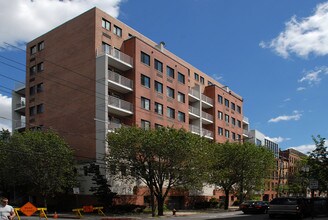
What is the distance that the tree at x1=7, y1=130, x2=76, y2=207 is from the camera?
3984 centimetres

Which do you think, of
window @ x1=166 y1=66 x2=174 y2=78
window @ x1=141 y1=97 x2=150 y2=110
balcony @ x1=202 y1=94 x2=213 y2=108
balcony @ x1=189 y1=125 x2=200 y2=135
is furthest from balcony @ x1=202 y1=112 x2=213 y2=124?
window @ x1=141 y1=97 x2=150 y2=110

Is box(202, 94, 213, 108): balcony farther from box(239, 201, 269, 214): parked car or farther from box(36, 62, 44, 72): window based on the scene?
box(239, 201, 269, 214): parked car

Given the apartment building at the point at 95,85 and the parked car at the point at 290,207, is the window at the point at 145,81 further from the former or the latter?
the parked car at the point at 290,207

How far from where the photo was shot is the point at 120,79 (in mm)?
46750

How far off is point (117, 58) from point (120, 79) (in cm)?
232

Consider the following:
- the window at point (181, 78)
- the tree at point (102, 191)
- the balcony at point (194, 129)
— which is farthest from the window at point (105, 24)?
the balcony at point (194, 129)

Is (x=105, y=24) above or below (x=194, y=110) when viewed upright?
above

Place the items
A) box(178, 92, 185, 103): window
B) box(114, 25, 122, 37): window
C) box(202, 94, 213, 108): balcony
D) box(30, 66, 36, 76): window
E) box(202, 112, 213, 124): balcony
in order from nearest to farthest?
1. box(114, 25, 122, 37): window
2. box(30, 66, 36, 76): window
3. box(178, 92, 185, 103): window
4. box(202, 112, 213, 124): balcony
5. box(202, 94, 213, 108): balcony

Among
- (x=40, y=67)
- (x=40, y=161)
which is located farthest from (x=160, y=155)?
(x=40, y=67)

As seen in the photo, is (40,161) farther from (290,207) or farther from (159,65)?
(290,207)

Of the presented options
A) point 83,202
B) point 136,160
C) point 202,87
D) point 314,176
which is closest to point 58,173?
point 83,202

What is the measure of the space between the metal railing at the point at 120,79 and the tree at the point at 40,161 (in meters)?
9.07

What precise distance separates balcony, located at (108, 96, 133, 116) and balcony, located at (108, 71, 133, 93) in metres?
1.43

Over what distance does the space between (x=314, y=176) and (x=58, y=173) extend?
75.6 feet
